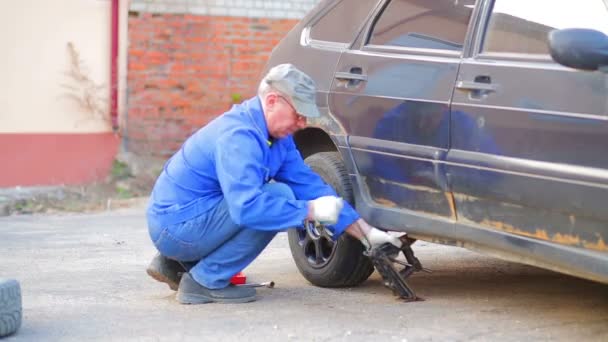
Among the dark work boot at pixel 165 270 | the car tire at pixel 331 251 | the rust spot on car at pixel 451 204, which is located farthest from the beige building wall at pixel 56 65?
the rust spot on car at pixel 451 204

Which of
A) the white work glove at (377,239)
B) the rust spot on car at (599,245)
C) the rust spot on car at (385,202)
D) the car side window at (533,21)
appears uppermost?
the car side window at (533,21)

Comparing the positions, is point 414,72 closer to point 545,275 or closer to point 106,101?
point 545,275

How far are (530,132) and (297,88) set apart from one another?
1.12m

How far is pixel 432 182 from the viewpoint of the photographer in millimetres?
5105

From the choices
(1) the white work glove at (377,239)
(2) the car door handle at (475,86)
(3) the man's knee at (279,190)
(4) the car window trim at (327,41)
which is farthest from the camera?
(4) the car window trim at (327,41)

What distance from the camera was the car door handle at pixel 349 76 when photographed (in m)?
5.61

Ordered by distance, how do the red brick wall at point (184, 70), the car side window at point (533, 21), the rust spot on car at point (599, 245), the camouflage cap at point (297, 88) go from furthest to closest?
the red brick wall at point (184, 70) → the camouflage cap at point (297, 88) → the car side window at point (533, 21) → the rust spot on car at point (599, 245)

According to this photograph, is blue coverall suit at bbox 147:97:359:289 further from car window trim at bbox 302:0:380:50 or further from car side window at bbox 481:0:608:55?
car side window at bbox 481:0:608:55

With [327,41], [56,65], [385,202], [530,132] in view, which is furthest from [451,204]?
[56,65]

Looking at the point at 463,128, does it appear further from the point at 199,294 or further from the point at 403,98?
the point at 199,294

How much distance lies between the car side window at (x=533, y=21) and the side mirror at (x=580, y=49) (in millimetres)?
267

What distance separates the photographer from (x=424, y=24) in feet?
17.8

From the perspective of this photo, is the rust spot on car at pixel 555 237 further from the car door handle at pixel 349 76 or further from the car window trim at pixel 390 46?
the car door handle at pixel 349 76

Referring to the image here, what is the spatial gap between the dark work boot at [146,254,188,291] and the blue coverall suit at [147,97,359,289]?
0.11 metres
